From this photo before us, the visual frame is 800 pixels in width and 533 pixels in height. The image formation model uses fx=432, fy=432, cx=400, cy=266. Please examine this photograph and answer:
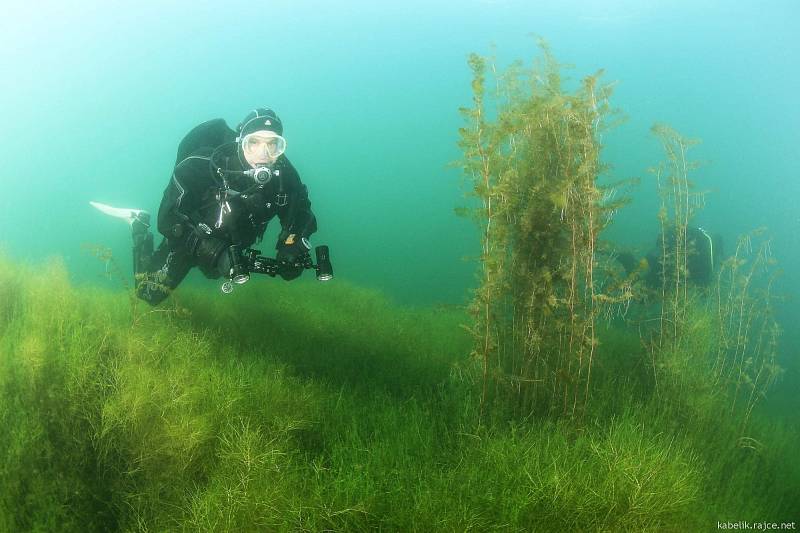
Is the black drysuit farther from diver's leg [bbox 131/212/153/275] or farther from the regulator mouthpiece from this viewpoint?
diver's leg [bbox 131/212/153/275]

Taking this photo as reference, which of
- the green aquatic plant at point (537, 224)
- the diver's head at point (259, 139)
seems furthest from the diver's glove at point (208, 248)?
the green aquatic plant at point (537, 224)

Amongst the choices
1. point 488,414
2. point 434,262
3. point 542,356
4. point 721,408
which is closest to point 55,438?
point 488,414

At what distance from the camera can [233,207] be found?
20.2ft

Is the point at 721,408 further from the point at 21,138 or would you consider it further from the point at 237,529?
the point at 21,138

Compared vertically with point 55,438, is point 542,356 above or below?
above

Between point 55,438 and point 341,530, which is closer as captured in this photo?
point 341,530

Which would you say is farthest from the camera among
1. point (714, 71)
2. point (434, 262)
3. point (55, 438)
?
point (714, 71)

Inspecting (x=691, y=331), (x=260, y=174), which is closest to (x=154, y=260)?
(x=260, y=174)

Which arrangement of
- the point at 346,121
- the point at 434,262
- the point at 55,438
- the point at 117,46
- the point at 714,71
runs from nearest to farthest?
the point at 55,438 < the point at 434,262 < the point at 714,71 < the point at 117,46 < the point at 346,121

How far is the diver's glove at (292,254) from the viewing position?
5805 mm

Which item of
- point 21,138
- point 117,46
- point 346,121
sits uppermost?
point 117,46

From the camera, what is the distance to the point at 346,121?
131 metres

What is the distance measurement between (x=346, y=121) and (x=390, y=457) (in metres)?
137

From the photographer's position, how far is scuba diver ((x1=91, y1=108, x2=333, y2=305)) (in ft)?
18.6
